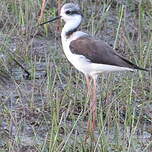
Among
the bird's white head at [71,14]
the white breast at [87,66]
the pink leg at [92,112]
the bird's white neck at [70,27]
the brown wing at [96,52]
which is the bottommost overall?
the pink leg at [92,112]

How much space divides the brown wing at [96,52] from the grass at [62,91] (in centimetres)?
29

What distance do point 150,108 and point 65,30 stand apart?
93cm

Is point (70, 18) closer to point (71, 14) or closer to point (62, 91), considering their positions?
point (71, 14)

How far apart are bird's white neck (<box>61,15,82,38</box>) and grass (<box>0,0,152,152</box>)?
36 cm

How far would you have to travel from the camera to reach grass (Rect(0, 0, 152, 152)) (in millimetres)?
4461

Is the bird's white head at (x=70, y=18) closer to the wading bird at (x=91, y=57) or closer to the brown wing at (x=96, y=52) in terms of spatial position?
the wading bird at (x=91, y=57)

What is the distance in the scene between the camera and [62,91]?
564 centimetres

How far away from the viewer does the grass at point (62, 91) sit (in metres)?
4.46

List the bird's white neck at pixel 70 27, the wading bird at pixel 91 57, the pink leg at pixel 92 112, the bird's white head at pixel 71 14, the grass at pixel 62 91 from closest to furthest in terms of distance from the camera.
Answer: the grass at pixel 62 91 → the pink leg at pixel 92 112 → the wading bird at pixel 91 57 → the bird's white neck at pixel 70 27 → the bird's white head at pixel 71 14

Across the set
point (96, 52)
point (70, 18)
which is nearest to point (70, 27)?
point (70, 18)

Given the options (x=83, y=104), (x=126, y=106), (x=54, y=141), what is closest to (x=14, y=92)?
(x=83, y=104)

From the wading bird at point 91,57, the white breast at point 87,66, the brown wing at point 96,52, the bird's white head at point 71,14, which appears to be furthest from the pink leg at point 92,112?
the bird's white head at point 71,14

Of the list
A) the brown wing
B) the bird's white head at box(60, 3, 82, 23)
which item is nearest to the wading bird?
the brown wing

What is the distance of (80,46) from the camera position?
16.6 ft
